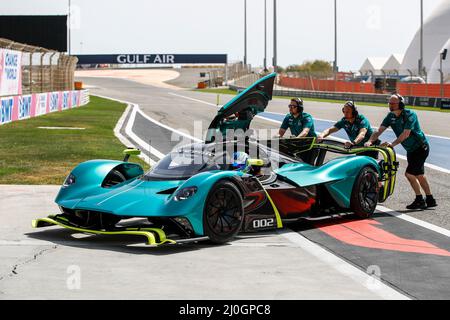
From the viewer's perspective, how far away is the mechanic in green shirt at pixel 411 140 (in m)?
11.4

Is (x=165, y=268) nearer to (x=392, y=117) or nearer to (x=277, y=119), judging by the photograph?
(x=392, y=117)

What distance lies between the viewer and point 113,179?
988cm

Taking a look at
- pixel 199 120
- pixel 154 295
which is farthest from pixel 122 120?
pixel 154 295

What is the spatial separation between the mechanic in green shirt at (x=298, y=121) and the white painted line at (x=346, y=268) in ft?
12.3

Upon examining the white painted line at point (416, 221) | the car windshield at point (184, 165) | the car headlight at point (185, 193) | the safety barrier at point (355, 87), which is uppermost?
the safety barrier at point (355, 87)

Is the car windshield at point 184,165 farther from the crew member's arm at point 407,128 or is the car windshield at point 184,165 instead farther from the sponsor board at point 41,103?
the sponsor board at point 41,103

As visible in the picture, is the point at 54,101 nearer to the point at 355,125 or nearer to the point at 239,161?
the point at 355,125

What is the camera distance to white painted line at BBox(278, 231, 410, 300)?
674 centimetres

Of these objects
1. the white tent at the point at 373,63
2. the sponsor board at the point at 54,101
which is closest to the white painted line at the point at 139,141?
the sponsor board at the point at 54,101

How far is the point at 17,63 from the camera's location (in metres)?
31.5

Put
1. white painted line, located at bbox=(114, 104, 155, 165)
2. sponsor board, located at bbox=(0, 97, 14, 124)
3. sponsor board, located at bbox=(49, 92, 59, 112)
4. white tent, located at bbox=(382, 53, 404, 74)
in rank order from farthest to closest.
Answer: white tent, located at bbox=(382, 53, 404, 74) < sponsor board, located at bbox=(49, 92, 59, 112) < sponsor board, located at bbox=(0, 97, 14, 124) < white painted line, located at bbox=(114, 104, 155, 165)

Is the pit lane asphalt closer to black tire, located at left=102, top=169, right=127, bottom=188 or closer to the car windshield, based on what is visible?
black tire, located at left=102, top=169, right=127, bottom=188

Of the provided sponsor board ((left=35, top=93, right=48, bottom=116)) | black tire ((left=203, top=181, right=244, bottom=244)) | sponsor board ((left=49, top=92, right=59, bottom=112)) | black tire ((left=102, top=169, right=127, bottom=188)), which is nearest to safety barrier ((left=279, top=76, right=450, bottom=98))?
sponsor board ((left=49, top=92, right=59, bottom=112))

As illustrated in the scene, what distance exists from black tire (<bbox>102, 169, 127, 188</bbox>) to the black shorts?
13.7ft
